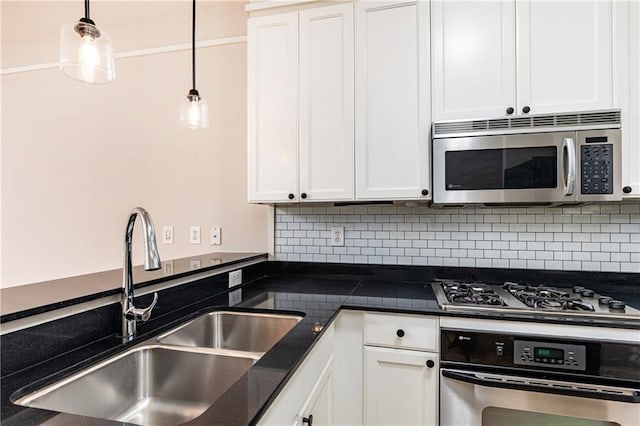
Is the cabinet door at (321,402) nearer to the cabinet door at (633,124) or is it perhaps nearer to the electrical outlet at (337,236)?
the electrical outlet at (337,236)

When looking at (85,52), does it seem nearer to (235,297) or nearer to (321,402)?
(235,297)

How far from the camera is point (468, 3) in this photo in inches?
65.8

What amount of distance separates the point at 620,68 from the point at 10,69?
13.3ft

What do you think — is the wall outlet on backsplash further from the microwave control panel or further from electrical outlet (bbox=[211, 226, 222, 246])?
the microwave control panel

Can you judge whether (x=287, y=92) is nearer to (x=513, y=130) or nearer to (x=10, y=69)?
(x=513, y=130)

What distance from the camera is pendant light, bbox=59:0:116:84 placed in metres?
1.17

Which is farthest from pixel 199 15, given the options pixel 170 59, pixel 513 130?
pixel 513 130

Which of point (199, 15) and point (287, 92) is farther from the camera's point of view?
point (199, 15)

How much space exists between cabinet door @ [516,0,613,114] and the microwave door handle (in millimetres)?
189

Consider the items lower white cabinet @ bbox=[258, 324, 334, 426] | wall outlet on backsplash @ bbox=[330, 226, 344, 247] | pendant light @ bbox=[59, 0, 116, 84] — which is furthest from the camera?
wall outlet on backsplash @ bbox=[330, 226, 344, 247]

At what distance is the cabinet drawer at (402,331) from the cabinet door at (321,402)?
0.22 metres

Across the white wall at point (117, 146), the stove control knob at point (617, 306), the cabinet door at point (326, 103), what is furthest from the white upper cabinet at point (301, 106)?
the stove control knob at point (617, 306)

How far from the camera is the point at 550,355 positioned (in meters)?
1.28

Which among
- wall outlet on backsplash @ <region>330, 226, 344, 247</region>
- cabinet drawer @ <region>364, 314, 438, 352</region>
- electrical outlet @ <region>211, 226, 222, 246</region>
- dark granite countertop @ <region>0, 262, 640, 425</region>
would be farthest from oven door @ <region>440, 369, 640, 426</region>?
electrical outlet @ <region>211, 226, 222, 246</region>
